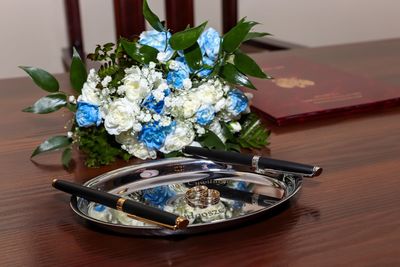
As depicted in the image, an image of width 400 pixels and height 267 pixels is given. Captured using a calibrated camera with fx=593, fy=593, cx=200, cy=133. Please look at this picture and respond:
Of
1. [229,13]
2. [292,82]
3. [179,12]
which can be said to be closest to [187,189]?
[292,82]

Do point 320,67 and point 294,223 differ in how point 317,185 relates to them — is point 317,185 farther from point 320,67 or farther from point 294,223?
point 320,67

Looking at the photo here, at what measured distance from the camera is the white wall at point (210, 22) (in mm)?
1959

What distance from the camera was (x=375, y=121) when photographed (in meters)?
0.95

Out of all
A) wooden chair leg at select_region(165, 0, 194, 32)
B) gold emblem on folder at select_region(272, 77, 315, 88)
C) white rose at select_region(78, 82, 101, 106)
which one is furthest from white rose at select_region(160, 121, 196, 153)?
wooden chair leg at select_region(165, 0, 194, 32)

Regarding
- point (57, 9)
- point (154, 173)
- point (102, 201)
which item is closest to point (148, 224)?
point (102, 201)

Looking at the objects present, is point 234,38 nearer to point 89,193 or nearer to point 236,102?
point 236,102

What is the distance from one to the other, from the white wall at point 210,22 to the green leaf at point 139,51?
4.28ft

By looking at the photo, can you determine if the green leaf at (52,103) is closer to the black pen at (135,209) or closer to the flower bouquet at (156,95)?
the flower bouquet at (156,95)

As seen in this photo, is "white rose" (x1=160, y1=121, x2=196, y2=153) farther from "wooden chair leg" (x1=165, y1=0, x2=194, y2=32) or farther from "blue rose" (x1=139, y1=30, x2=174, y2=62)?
"wooden chair leg" (x1=165, y1=0, x2=194, y2=32)

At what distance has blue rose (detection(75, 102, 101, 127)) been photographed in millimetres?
753

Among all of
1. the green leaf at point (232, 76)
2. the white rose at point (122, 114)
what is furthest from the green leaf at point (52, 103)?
the green leaf at point (232, 76)

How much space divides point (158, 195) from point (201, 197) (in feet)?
0.20

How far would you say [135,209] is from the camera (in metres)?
0.57

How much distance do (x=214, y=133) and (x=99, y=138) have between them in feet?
0.50
